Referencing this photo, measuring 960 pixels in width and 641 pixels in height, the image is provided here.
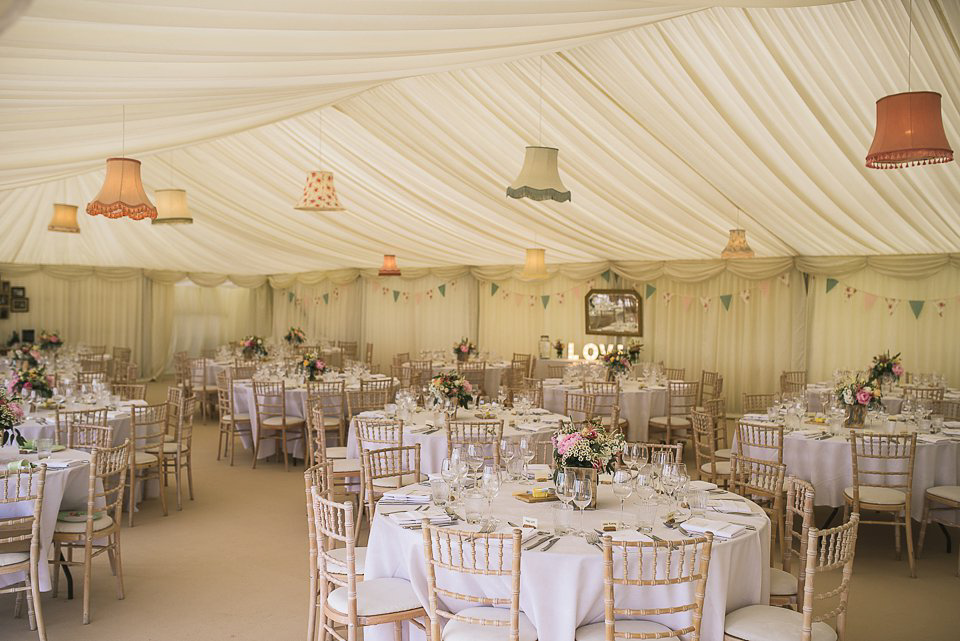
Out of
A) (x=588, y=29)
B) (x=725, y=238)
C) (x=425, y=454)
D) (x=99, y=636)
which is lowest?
(x=99, y=636)

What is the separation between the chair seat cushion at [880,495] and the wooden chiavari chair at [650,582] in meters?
3.01

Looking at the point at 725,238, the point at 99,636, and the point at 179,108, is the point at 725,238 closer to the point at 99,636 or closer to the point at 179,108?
the point at 179,108

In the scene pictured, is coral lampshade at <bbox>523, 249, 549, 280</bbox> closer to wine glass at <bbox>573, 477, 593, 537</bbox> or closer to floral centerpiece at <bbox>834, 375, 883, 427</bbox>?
floral centerpiece at <bbox>834, 375, 883, 427</bbox>

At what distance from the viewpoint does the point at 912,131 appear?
422cm

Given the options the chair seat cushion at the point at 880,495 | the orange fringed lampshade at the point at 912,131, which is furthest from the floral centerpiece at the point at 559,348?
the orange fringed lampshade at the point at 912,131

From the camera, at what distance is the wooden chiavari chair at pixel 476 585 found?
3.29 metres

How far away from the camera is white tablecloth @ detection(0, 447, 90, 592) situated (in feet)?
14.8

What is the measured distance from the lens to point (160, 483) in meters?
7.14

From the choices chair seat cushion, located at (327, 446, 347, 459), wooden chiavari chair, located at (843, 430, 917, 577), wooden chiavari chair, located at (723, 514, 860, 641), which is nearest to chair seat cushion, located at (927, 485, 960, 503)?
wooden chiavari chair, located at (843, 430, 917, 577)

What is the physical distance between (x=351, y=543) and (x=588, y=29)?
3.64 metres

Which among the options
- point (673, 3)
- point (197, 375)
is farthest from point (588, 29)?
point (197, 375)

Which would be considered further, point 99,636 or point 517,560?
point 99,636

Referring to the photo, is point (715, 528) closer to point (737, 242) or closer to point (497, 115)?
point (497, 115)

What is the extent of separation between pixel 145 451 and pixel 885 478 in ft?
22.5
